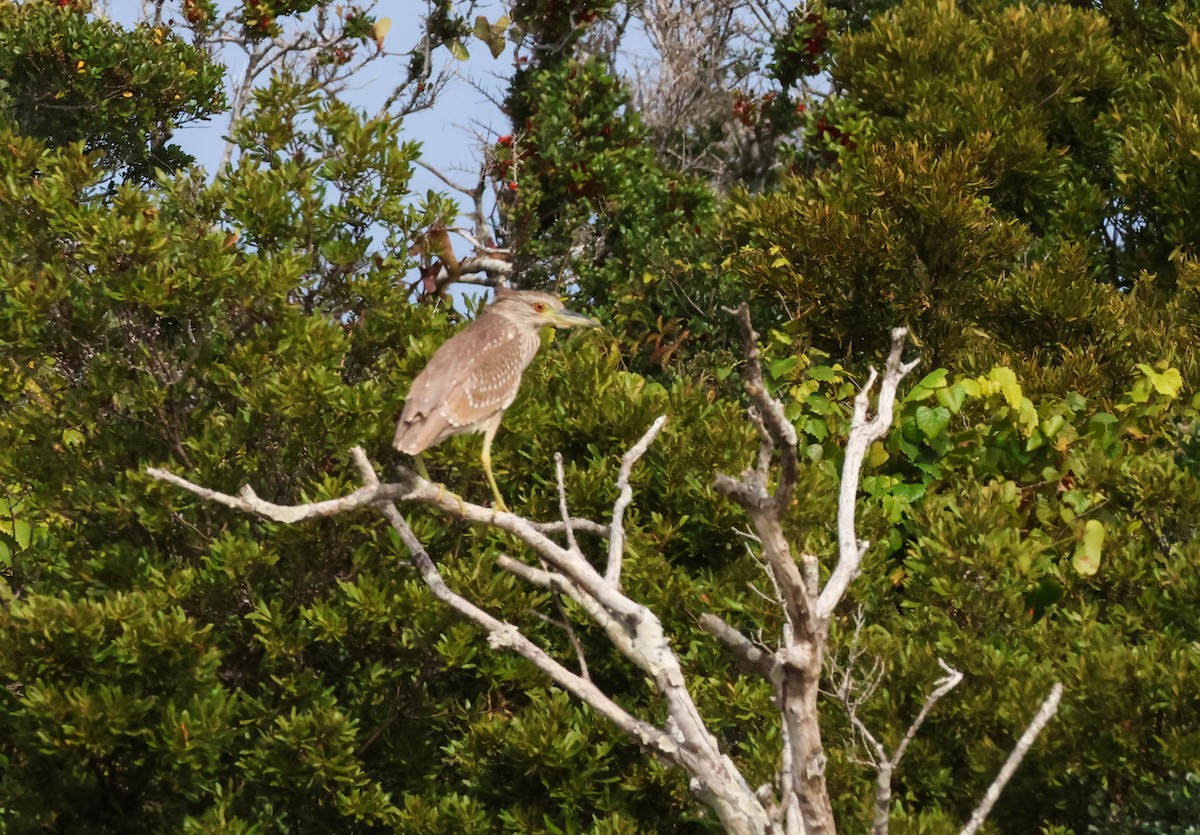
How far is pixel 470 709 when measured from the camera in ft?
22.9

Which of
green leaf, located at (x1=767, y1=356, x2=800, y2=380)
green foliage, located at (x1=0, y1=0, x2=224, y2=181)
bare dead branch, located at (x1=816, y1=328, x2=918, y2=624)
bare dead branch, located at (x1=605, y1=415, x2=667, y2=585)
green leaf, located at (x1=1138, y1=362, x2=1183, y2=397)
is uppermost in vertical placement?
green foliage, located at (x1=0, y1=0, x2=224, y2=181)

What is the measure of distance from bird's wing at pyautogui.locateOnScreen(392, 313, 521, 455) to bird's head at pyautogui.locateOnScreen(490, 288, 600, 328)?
75 cm

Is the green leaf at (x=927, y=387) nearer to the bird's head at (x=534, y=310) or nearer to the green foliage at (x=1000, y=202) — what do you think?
the green foliage at (x=1000, y=202)

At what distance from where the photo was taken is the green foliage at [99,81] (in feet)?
41.4

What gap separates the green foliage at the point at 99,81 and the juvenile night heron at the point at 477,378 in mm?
6792

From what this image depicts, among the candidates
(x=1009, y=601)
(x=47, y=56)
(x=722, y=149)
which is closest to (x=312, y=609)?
(x=1009, y=601)

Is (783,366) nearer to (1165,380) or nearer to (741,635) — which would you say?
(1165,380)

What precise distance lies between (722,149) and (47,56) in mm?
8907

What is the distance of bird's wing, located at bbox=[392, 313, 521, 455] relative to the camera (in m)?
5.95

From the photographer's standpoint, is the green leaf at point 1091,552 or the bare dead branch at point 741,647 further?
the green leaf at point 1091,552

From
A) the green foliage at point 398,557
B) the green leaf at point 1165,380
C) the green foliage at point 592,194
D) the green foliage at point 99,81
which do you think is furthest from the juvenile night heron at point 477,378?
the green foliage at point 99,81

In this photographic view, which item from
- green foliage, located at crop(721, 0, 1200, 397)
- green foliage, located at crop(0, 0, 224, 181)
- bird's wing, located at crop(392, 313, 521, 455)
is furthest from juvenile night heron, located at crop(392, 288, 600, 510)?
green foliage, located at crop(0, 0, 224, 181)

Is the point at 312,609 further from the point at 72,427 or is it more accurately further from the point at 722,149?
the point at 722,149

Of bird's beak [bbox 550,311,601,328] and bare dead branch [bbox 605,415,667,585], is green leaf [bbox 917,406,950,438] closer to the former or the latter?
bird's beak [bbox 550,311,601,328]
